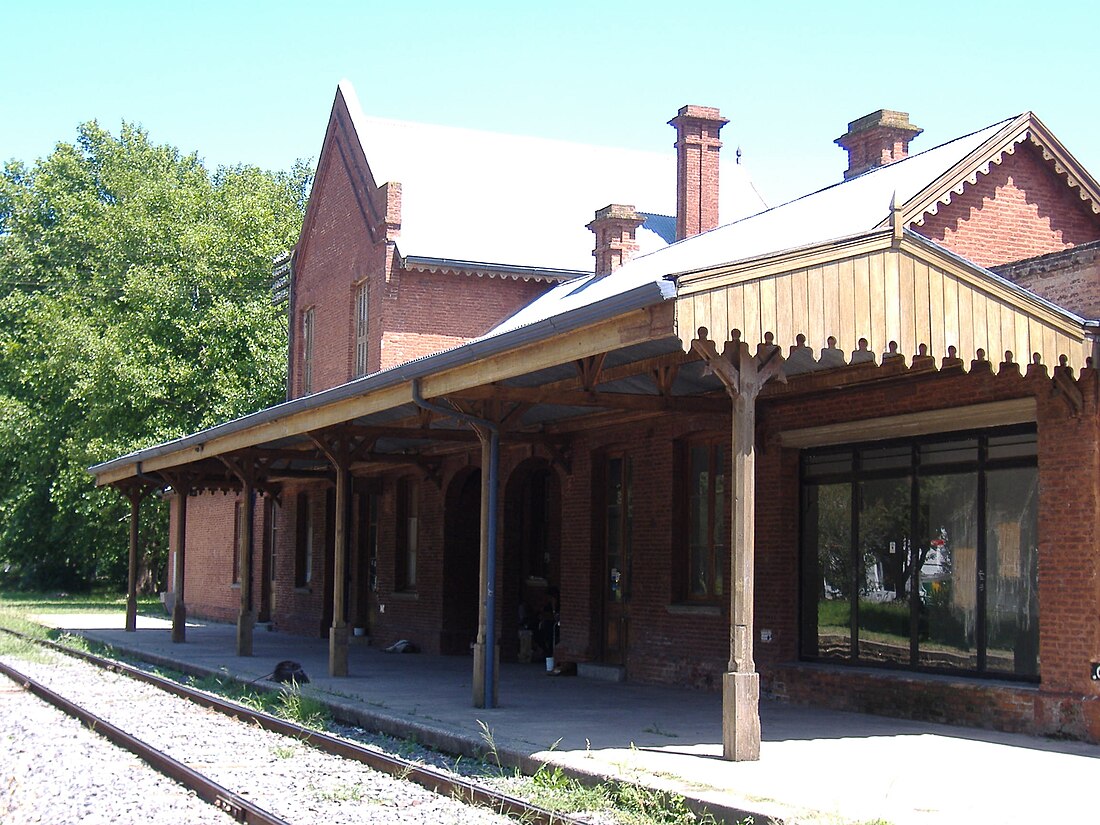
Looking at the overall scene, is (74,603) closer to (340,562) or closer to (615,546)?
(340,562)

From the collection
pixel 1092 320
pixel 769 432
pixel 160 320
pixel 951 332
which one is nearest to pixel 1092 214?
pixel 769 432

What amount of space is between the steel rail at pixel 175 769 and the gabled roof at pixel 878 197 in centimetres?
660

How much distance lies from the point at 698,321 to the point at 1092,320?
142 inches

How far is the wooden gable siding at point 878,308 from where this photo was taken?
8.91 m

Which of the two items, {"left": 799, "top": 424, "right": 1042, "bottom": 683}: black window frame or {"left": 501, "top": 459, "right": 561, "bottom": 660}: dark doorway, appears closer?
{"left": 799, "top": 424, "right": 1042, "bottom": 683}: black window frame

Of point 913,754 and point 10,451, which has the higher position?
point 10,451

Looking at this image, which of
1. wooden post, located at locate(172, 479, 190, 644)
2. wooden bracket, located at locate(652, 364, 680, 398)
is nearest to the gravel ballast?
wooden bracket, located at locate(652, 364, 680, 398)

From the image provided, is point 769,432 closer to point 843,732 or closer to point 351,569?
point 843,732

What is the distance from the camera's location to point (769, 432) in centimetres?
1400

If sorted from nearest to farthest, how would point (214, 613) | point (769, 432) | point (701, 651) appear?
point (769, 432) → point (701, 651) → point (214, 613)

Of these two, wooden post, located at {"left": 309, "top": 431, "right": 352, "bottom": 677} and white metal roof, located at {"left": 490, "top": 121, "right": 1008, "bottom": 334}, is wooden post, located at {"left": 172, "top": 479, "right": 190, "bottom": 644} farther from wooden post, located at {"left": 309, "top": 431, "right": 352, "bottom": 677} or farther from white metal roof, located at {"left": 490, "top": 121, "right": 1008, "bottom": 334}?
white metal roof, located at {"left": 490, "top": 121, "right": 1008, "bottom": 334}

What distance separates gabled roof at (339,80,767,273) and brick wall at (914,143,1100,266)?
29.9ft

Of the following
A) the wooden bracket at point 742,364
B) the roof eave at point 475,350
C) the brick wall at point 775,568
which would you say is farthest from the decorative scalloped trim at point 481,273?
the wooden bracket at point 742,364

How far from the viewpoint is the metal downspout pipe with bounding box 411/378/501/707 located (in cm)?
1280
